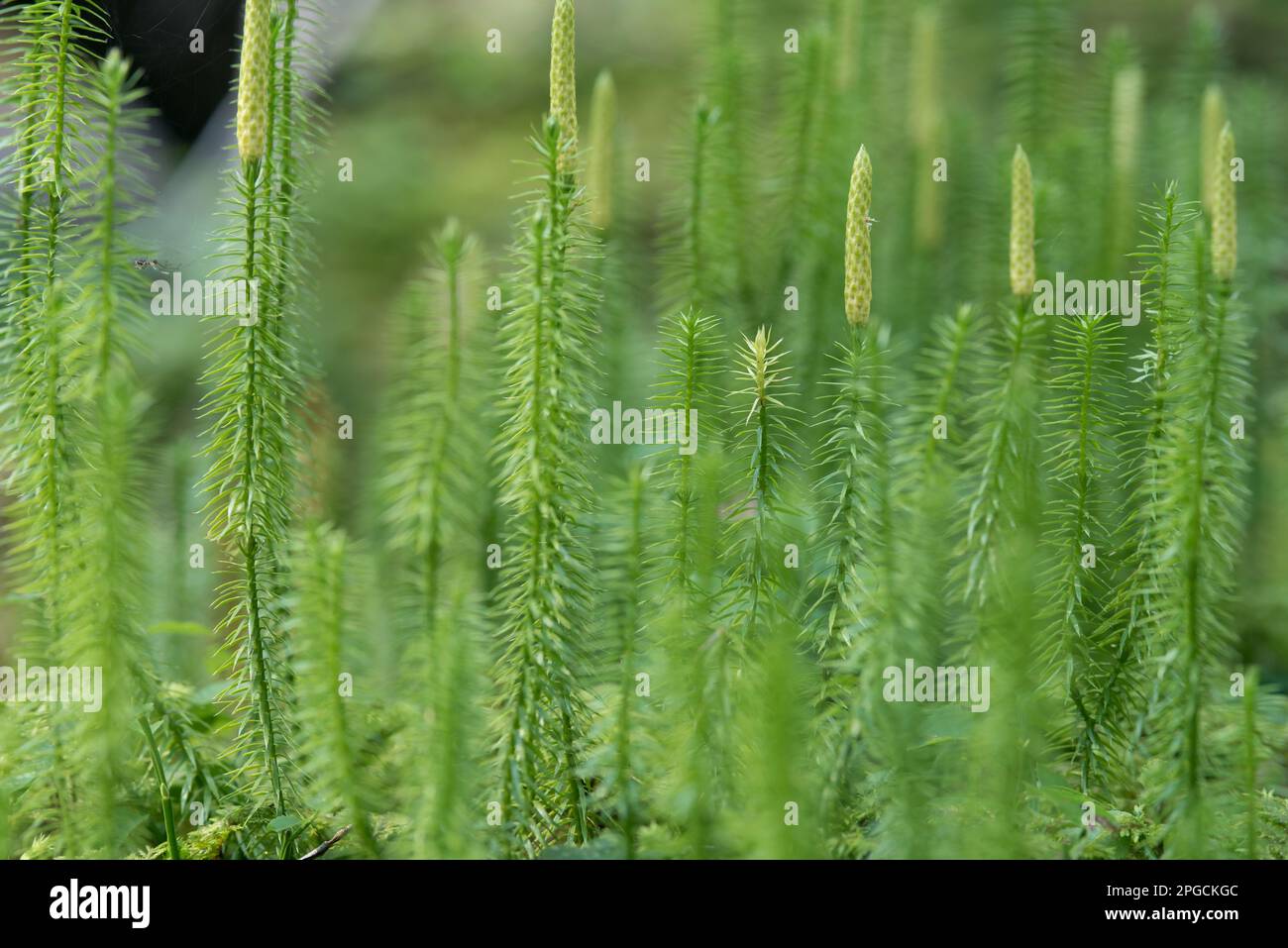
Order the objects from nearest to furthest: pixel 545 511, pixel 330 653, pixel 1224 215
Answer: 1. pixel 330 653
2. pixel 545 511
3. pixel 1224 215

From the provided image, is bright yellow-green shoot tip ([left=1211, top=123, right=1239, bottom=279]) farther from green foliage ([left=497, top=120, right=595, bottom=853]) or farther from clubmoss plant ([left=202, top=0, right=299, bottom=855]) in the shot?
clubmoss plant ([left=202, top=0, right=299, bottom=855])

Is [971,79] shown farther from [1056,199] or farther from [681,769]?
[681,769]

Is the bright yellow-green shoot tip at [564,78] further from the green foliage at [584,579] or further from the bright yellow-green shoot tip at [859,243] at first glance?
the bright yellow-green shoot tip at [859,243]

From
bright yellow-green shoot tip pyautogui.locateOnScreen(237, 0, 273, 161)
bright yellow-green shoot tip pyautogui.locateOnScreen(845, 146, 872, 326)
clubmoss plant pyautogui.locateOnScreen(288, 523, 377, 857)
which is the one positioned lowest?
clubmoss plant pyautogui.locateOnScreen(288, 523, 377, 857)

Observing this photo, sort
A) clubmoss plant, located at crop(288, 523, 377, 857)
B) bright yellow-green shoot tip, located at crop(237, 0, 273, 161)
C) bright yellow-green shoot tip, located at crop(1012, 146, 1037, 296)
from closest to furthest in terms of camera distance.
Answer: clubmoss plant, located at crop(288, 523, 377, 857) → bright yellow-green shoot tip, located at crop(237, 0, 273, 161) → bright yellow-green shoot tip, located at crop(1012, 146, 1037, 296)

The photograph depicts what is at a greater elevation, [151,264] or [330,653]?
[151,264]

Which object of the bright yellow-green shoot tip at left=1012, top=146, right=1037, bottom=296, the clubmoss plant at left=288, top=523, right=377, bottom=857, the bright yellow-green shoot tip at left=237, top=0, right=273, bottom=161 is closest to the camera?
the clubmoss plant at left=288, top=523, right=377, bottom=857

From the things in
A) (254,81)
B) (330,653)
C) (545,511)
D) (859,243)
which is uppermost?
(254,81)

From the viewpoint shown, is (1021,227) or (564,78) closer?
(564,78)

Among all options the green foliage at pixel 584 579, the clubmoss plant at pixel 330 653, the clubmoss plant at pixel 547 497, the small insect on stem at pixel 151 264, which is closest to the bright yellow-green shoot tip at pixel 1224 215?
the green foliage at pixel 584 579

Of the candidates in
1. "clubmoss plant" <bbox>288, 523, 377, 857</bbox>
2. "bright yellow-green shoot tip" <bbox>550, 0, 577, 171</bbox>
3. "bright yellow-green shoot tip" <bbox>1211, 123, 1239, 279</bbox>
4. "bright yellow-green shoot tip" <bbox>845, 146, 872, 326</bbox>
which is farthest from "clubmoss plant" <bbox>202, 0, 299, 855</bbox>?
"bright yellow-green shoot tip" <bbox>1211, 123, 1239, 279</bbox>

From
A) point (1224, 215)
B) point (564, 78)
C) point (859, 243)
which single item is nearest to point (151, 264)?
point (564, 78)

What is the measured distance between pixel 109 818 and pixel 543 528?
0.48 m

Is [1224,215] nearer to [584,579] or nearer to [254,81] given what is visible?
[584,579]
